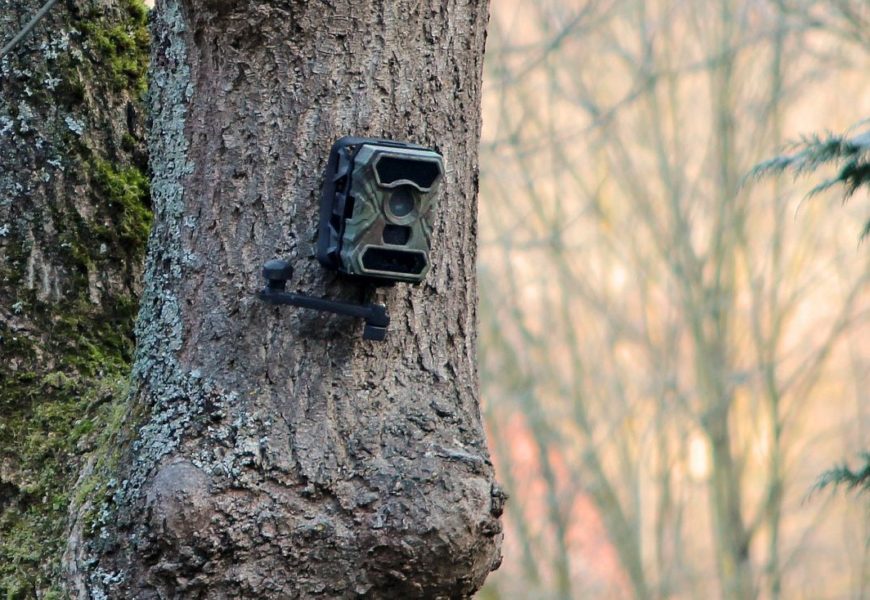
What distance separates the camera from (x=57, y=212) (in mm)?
2021

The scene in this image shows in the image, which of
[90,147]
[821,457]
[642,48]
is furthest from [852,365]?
[90,147]

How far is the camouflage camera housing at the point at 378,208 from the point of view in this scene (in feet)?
4.74

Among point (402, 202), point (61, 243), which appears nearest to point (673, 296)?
point (61, 243)

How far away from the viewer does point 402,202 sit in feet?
4.85

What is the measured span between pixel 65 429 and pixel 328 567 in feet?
2.33

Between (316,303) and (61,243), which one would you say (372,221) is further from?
(61,243)

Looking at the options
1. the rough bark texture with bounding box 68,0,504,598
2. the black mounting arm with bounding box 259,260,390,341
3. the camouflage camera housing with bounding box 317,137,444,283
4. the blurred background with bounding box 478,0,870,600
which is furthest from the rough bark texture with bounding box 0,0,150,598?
the blurred background with bounding box 478,0,870,600

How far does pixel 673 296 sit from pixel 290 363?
24.0 feet

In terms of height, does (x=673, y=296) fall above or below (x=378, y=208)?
above

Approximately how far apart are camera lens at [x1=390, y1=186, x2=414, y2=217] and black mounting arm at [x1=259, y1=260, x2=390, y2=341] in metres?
0.14

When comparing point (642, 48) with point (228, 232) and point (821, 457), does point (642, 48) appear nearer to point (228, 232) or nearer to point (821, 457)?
point (821, 457)

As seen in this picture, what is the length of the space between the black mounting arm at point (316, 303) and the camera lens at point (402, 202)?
137 mm

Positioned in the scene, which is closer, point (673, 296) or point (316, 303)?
point (316, 303)

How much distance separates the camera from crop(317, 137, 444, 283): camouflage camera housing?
1.45 m
